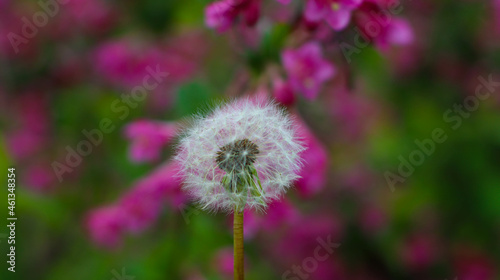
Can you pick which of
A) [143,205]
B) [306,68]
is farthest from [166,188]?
[306,68]

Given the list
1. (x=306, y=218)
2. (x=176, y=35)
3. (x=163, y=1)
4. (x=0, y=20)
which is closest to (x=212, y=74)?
(x=176, y=35)

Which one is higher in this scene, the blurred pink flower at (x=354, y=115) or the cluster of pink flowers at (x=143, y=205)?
the blurred pink flower at (x=354, y=115)

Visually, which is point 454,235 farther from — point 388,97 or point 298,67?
point 298,67

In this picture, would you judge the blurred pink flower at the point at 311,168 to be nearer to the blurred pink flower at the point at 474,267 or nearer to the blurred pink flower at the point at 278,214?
the blurred pink flower at the point at 278,214

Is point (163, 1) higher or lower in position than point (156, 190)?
higher

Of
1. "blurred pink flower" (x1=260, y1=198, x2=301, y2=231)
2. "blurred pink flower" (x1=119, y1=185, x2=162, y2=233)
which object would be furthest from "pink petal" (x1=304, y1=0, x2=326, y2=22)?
"blurred pink flower" (x1=119, y1=185, x2=162, y2=233)

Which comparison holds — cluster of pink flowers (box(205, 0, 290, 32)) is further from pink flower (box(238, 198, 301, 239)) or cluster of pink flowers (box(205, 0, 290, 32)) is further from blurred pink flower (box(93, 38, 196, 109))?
blurred pink flower (box(93, 38, 196, 109))

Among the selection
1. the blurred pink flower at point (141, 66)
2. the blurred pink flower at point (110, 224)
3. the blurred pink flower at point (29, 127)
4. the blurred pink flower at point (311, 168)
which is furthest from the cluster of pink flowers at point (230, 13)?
the blurred pink flower at point (29, 127)

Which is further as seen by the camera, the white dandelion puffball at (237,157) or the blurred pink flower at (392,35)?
the blurred pink flower at (392,35)
